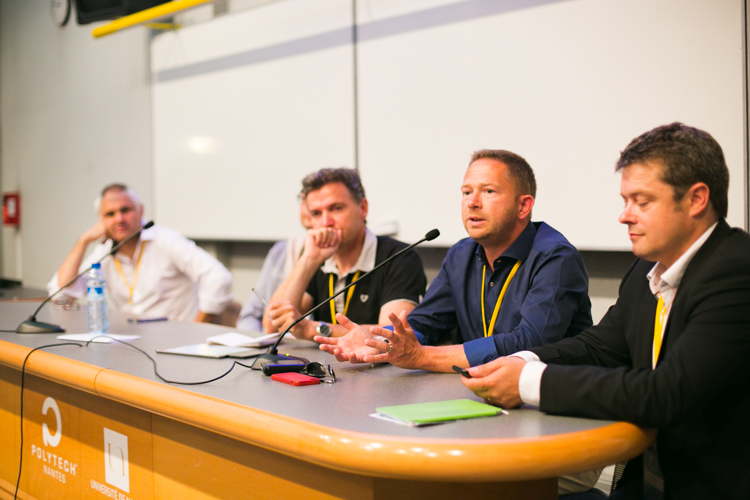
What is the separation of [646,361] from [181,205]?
3813 millimetres

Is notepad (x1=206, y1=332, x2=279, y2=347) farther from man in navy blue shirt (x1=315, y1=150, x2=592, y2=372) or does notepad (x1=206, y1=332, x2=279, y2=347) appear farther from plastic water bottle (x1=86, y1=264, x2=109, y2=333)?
plastic water bottle (x1=86, y1=264, x2=109, y2=333)

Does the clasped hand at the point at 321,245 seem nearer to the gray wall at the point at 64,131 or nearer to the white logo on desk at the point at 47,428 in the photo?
the white logo on desk at the point at 47,428

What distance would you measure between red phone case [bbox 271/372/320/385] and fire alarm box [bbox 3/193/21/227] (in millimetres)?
5440

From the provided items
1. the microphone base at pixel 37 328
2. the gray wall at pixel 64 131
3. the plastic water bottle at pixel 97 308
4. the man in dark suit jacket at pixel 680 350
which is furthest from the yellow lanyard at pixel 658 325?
the gray wall at pixel 64 131

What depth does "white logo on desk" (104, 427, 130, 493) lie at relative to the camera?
5.69 feet

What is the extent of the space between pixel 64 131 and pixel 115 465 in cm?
454

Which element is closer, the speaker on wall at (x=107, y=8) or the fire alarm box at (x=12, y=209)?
the speaker on wall at (x=107, y=8)

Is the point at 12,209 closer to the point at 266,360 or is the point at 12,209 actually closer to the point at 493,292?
the point at 266,360

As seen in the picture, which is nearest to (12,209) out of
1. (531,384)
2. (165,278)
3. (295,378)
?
(165,278)

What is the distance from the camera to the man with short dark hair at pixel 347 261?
2379 mm

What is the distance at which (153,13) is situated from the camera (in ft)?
12.2

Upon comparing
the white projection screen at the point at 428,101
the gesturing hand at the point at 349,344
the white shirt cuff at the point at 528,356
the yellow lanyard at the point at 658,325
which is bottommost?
the gesturing hand at the point at 349,344

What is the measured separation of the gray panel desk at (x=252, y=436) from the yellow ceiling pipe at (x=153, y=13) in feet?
6.84

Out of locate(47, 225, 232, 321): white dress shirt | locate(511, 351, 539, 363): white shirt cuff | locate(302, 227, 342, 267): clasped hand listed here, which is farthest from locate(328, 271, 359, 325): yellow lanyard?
locate(511, 351, 539, 363): white shirt cuff
